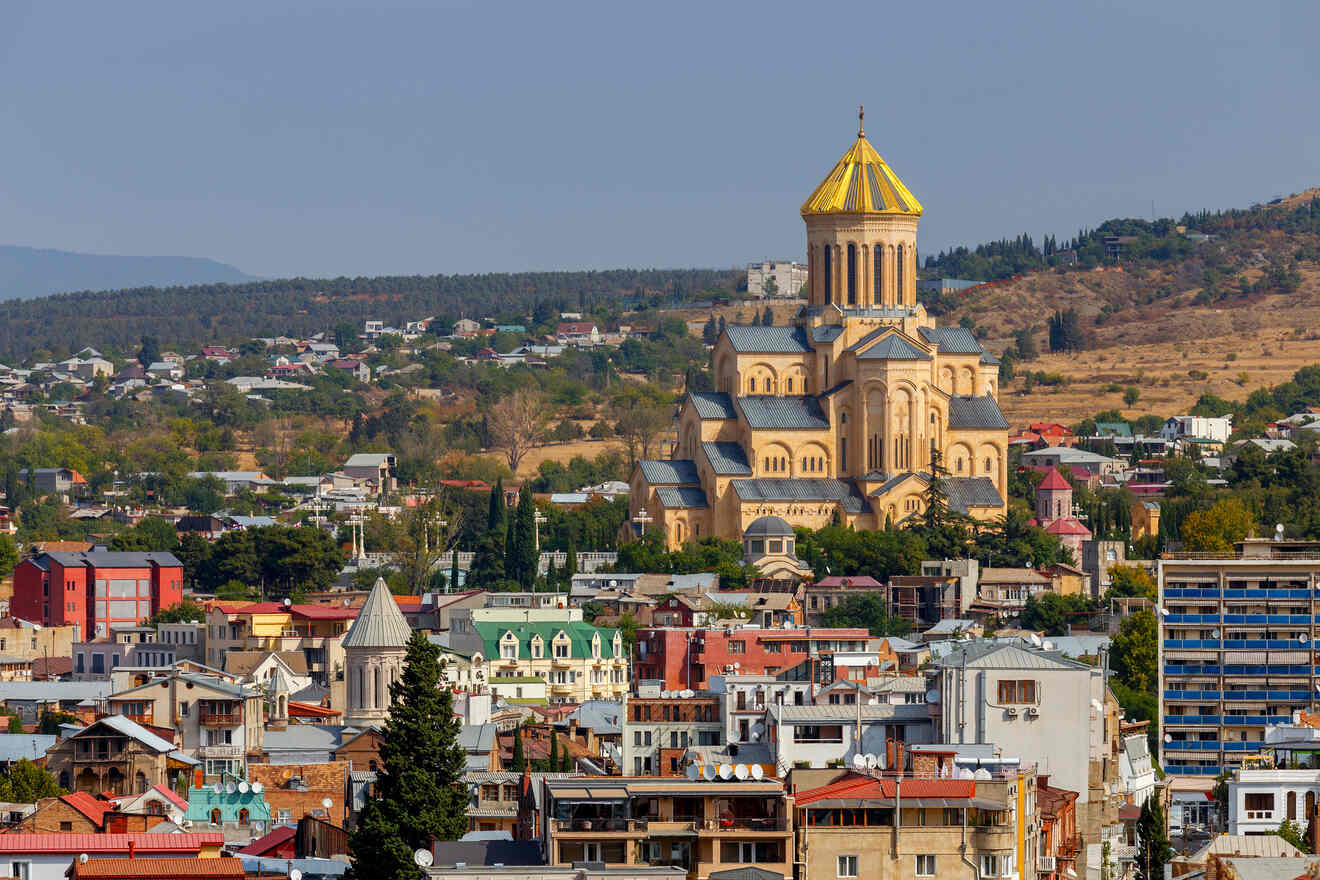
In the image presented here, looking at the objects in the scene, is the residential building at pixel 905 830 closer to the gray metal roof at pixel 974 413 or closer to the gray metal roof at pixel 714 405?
the gray metal roof at pixel 974 413

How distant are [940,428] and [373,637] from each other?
156ft

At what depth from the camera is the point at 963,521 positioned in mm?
115125

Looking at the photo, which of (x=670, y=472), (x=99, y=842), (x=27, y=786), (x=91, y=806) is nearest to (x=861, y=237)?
(x=670, y=472)

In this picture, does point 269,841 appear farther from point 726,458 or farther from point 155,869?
point 726,458

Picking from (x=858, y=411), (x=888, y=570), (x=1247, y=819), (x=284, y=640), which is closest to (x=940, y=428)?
(x=858, y=411)

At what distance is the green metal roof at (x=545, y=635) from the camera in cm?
9544

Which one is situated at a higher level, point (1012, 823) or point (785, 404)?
point (785, 404)

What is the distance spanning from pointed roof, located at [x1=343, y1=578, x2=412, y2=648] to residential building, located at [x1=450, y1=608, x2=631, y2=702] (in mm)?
16010

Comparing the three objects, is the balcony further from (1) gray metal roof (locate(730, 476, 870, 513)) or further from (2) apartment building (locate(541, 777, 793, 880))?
(1) gray metal roof (locate(730, 476, 870, 513))

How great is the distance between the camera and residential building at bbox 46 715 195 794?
205ft

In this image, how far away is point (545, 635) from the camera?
96.4 m

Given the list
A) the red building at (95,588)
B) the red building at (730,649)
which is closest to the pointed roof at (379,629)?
the red building at (730,649)

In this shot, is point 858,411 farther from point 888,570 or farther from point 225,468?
point 225,468

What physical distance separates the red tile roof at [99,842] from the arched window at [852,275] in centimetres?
7797
